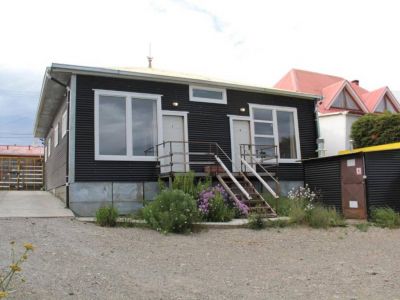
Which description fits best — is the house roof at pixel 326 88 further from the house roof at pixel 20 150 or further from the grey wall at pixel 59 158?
the house roof at pixel 20 150

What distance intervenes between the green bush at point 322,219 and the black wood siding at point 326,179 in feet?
6.17

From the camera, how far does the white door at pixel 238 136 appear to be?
49.8 feet

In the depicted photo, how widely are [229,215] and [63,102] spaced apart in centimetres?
764

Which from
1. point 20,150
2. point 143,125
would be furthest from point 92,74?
point 20,150

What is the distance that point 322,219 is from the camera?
11445 mm

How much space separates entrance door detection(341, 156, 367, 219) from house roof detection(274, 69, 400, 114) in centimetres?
1371

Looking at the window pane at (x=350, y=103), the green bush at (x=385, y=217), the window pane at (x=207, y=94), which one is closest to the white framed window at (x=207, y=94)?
the window pane at (x=207, y=94)

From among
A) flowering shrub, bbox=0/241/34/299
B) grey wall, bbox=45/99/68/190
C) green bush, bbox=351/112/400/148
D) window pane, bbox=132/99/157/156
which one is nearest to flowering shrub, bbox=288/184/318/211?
window pane, bbox=132/99/157/156

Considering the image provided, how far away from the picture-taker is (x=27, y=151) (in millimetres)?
26062

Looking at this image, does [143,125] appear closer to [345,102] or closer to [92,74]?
[92,74]

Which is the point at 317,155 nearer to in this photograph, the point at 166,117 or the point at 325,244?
the point at 166,117

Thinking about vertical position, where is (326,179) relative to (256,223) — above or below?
above

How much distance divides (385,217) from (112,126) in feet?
26.8

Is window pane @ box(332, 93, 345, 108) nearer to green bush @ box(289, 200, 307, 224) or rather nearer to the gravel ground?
green bush @ box(289, 200, 307, 224)
